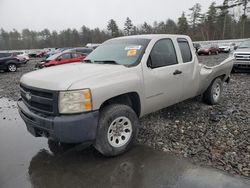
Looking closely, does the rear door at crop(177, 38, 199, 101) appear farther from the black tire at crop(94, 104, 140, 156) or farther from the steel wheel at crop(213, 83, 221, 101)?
the black tire at crop(94, 104, 140, 156)

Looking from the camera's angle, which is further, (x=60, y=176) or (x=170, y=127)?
(x=170, y=127)

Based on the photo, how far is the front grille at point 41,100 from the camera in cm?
326

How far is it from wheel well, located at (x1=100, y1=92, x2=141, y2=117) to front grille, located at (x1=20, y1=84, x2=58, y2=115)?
0.81 meters

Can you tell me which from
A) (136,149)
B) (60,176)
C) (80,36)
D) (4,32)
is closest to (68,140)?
(60,176)

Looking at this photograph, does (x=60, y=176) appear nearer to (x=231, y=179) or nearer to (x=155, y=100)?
(x=155, y=100)

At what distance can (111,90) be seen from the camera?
3.50 metres

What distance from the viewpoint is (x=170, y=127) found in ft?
16.3

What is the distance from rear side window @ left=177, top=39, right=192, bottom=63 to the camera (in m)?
4.97

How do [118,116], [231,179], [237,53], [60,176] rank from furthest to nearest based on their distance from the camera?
1. [237,53]
2. [118,116]
3. [60,176]
4. [231,179]

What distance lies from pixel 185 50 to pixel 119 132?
2424 millimetres

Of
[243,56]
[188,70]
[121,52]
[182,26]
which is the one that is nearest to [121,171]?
[121,52]

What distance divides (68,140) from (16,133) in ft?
7.87

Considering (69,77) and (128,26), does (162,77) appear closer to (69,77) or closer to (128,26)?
(69,77)

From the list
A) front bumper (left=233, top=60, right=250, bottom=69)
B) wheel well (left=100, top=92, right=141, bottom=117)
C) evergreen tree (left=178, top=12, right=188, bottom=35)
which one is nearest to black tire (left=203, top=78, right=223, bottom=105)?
wheel well (left=100, top=92, right=141, bottom=117)
